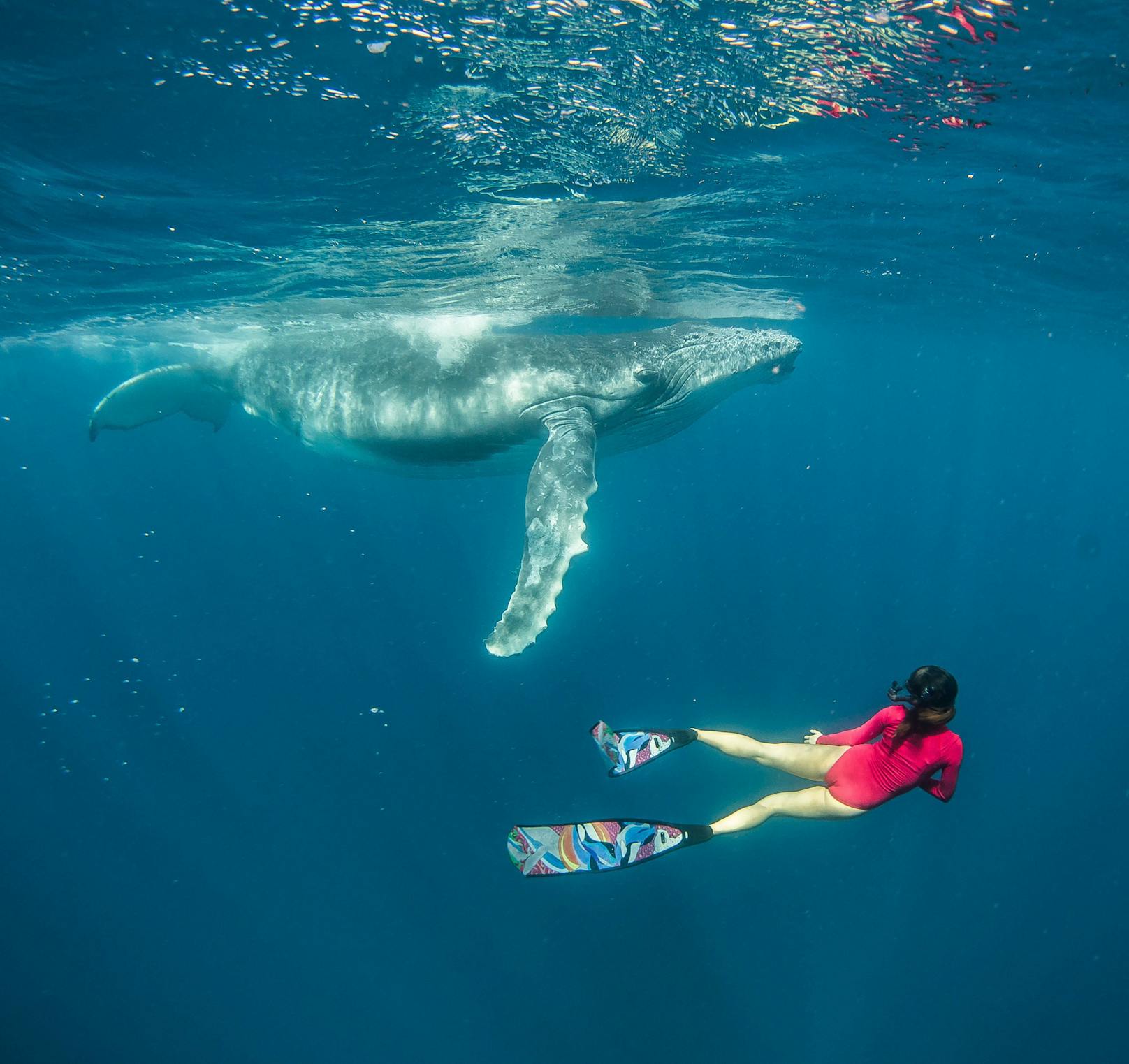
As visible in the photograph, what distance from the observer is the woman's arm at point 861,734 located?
6262 mm

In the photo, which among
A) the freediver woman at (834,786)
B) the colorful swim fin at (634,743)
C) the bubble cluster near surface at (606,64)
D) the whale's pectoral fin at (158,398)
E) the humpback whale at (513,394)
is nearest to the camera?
the bubble cluster near surface at (606,64)

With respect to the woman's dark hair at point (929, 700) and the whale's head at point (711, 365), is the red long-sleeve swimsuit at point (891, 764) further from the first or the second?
the whale's head at point (711, 365)

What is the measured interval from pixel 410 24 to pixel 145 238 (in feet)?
28.1

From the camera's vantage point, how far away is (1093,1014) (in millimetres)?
13672

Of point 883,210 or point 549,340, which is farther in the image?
point 883,210

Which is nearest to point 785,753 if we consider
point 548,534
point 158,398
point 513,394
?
point 548,534

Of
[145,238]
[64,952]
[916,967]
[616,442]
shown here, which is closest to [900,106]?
[616,442]

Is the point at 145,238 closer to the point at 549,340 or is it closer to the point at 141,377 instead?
the point at 141,377

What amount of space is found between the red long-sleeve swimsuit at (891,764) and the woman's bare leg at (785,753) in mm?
248

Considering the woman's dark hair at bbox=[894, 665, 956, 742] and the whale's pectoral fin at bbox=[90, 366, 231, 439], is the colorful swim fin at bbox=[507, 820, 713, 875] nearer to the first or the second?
the woman's dark hair at bbox=[894, 665, 956, 742]

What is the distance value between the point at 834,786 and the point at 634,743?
7.12ft

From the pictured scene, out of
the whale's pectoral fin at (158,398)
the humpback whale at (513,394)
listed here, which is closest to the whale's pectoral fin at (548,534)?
the humpback whale at (513,394)

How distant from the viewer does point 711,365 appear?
31.2 ft

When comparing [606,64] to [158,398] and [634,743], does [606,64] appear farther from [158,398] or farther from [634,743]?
[158,398]
